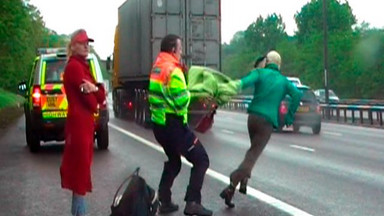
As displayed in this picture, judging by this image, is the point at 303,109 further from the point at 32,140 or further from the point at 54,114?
the point at 54,114

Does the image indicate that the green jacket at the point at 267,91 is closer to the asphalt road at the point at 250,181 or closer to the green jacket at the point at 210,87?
the green jacket at the point at 210,87

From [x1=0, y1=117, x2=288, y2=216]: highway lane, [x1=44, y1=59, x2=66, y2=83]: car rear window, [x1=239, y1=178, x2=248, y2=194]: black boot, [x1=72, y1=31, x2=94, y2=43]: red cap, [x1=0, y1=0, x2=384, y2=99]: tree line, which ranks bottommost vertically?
[x1=0, y1=117, x2=288, y2=216]: highway lane

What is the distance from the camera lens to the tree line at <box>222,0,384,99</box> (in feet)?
241

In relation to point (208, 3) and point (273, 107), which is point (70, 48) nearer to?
point (273, 107)

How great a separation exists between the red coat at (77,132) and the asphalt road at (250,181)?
7.02ft

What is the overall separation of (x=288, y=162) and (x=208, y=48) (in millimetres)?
10148

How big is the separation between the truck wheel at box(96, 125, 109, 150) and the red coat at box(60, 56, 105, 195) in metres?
9.72

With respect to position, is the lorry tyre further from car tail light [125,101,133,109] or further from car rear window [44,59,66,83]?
car rear window [44,59,66,83]

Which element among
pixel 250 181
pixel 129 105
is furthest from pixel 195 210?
pixel 129 105

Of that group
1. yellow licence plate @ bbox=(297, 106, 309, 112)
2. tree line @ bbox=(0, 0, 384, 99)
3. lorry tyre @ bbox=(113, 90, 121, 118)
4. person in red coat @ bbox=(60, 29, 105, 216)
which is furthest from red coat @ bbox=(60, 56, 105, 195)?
tree line @ bbox=(0, 0, 384, 99)

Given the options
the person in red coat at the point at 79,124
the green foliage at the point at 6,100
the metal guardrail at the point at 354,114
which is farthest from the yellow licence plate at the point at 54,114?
the green foliage at the point at 6,100

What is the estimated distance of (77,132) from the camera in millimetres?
6328

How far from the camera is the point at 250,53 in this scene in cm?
12912

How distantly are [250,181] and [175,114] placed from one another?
354cm
